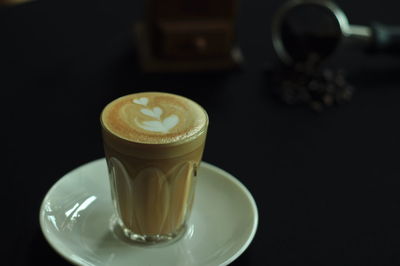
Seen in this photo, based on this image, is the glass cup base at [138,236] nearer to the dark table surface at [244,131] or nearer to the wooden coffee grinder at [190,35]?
the dark table surface at [244,131]

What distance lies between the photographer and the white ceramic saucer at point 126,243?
23.7 inches

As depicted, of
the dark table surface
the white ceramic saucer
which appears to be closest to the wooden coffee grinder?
the dark table surface

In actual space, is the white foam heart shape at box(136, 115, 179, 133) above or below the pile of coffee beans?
above

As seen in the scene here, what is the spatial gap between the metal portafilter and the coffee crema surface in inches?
19.9

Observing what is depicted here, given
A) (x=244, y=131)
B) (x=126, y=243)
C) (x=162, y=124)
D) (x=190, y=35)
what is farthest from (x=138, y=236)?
(x=190, y=35)

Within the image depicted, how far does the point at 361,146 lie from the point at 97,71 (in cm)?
52

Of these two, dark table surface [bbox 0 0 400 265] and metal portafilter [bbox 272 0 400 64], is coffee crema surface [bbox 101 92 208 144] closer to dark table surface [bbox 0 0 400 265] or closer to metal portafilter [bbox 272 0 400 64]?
dark table surface [bbox 0 0 400 265]

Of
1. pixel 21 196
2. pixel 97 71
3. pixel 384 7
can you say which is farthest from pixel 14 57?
pixel 384 7

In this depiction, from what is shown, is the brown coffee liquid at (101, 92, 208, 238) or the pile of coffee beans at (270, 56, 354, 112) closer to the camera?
the brown coffee liquid at (101, 92, 208, 238)

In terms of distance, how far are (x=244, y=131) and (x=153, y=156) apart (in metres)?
0.34

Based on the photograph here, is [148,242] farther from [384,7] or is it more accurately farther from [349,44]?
[384,7]

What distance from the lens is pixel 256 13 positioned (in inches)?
53.4

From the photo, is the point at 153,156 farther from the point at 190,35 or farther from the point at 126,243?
the point at 190,35

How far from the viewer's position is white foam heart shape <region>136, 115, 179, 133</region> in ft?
1.99
